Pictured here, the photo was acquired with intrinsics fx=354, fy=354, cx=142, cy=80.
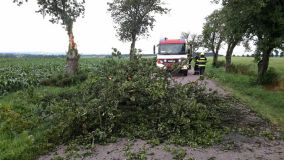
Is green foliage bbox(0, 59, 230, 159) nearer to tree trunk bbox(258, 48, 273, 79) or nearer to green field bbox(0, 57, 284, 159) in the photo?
green field bbox(0, 57, 284, 159)

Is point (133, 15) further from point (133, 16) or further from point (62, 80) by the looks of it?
point (62, 80)

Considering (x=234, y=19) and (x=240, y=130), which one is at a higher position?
(x=234, y=19)

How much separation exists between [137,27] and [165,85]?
41.7m

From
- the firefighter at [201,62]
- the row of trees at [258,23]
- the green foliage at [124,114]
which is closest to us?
the green foliage at [124,114]

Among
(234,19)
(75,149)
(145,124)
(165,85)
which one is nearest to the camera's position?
(75,149)

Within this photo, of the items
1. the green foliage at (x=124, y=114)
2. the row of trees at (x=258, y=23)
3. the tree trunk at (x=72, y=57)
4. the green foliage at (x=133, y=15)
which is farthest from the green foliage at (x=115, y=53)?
the green foliage at (x=133, y=15)

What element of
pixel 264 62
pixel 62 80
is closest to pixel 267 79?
pixel 264 62

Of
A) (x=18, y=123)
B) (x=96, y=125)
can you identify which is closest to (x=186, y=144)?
(x=96, y=125)

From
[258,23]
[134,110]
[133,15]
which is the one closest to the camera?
[134,110]

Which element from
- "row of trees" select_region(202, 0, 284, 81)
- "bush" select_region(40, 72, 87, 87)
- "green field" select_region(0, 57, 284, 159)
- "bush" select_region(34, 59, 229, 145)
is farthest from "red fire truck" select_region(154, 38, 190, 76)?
"bush" select_region(34, 59, 229, 145)

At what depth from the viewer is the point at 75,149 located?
855 cm

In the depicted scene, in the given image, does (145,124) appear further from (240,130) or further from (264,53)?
(264,53)

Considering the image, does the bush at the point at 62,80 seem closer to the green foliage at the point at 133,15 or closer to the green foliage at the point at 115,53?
the green foliage at the point at 115,53

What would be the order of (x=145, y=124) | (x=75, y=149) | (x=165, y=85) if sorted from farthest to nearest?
(x=165, y=85) → (x=145, y=124) → (x=75, y=149)
